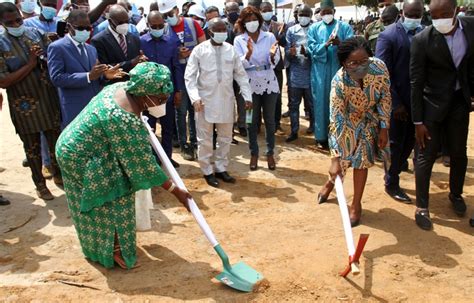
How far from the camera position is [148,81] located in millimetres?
3232

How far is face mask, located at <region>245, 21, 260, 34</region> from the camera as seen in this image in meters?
5.77

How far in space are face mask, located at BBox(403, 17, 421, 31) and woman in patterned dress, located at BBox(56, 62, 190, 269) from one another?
8.97 ft

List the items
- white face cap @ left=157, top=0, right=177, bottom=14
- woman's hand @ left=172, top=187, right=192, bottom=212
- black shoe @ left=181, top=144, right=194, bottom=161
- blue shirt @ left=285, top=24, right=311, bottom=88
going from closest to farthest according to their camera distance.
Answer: woman's hand @ left=172, top=187, right=192, bottom=212 → white face cap @ left=157, top=0, right=177, bottom=14 → black shoe @ left=181, top=144, right=194, bottom=161 → blue shirt @ left=285, top=24, right=311, bottom=88

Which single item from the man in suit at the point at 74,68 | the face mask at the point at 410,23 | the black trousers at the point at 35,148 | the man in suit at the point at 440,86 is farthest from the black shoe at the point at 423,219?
the black trousers at the point at 35,148

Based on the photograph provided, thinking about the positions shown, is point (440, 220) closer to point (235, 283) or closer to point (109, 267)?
point (235, 283)

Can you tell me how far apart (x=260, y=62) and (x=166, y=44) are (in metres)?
1.17

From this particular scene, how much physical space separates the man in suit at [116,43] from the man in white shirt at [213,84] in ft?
2.07

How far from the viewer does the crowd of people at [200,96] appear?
11.0ft

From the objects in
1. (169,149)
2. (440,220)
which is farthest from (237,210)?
(440,220)

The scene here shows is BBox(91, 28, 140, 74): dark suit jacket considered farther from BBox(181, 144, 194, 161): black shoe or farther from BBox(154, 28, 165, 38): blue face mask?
BBox(181, 144, 194, 161): black shoe

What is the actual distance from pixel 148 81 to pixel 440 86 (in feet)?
8.32

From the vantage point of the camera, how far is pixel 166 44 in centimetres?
578

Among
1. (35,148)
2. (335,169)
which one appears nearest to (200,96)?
(35,148)

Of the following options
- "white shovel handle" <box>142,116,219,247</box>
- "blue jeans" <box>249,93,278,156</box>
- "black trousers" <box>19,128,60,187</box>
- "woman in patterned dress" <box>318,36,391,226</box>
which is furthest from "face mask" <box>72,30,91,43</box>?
"woman in patterned dress" <box>318,36,391,226</box>
